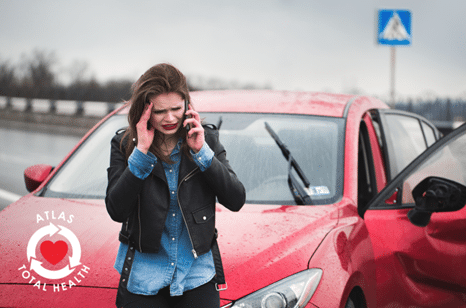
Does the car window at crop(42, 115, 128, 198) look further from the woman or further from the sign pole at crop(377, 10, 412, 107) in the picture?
the sign pole at crop(377, 10, 412, 107)

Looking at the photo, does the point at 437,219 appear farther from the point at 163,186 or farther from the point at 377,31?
the point at 377,31

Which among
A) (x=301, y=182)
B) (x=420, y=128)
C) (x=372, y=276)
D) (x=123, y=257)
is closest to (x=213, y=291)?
(x=123, y=257)

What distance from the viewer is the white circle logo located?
2.04 meters

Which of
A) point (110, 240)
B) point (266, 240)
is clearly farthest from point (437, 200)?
point (110, 240)

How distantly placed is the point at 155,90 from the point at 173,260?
548 mm

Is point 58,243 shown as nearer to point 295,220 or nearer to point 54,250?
point 54,250

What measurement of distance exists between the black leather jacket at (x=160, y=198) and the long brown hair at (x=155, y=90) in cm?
5

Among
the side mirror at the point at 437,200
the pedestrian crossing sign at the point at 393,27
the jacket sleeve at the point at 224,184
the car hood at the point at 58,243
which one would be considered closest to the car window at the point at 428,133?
the side mirror at the point at 437,200

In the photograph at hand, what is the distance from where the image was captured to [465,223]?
244 cm

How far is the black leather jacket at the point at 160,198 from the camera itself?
5.08ft

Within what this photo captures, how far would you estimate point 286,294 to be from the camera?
6.29 ft

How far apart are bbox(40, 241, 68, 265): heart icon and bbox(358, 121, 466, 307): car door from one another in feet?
4.90

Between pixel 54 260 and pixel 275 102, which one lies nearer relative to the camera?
pixel 54 260

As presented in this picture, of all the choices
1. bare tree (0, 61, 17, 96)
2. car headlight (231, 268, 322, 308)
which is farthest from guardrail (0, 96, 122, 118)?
car headlight (231, 268, 322, 308)
